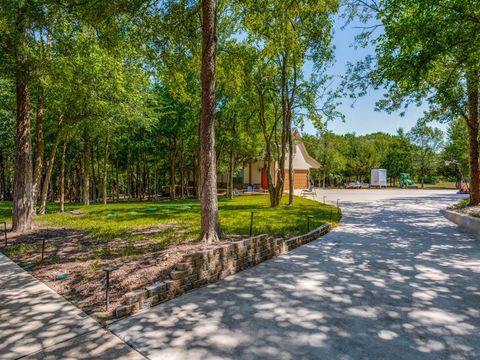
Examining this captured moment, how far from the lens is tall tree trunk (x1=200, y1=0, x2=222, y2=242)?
→ 6.56m

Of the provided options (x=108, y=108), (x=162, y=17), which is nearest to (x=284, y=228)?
(x=162, y=17)

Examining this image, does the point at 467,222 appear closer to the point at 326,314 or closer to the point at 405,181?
the point at 326,314

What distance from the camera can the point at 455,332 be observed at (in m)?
3.41

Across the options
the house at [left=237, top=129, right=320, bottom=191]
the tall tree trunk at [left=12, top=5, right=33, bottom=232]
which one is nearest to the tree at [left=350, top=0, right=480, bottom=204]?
the tall tree trunk at [left=12, top=5, right=33, bottom=232]

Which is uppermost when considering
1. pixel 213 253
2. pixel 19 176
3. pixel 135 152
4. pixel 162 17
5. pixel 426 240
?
pixel 162 17

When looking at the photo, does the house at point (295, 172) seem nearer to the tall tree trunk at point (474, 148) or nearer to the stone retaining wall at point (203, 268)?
the tall tree trunk at point (474, 148)

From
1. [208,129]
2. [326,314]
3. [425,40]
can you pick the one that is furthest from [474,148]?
[326,314]

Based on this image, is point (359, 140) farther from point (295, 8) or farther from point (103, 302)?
point (103, 302)

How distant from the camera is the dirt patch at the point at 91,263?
4.61 m

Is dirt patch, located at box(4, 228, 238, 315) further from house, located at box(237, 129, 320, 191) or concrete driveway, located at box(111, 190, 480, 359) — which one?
house, located at box(237, 129, 320, 191)

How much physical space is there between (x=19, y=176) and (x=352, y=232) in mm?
10723

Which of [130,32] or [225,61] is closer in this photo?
[130,32]

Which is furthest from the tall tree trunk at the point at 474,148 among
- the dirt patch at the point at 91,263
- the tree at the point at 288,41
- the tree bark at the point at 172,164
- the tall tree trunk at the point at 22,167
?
the tree bark at the point at 172,164

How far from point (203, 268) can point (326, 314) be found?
6.74 feet
